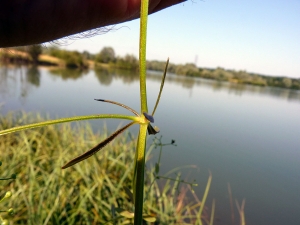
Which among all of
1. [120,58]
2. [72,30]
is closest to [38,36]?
[72,30]

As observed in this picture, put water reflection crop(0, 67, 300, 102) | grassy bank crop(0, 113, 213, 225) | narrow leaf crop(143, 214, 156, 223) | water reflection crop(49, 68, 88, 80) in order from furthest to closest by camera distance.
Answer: water reflection crop(49, 68, 88, 80), water reflection crop(0, 67, 300, 102), grassy bank crop(0, 113, 213, 225), narrow leaf crop(143, 214, 156, 223)

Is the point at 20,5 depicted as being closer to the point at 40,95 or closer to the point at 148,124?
the point at 148,124

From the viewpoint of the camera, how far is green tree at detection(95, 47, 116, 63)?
12.0 m

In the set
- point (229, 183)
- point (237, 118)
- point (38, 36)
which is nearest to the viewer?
point (38, 36)

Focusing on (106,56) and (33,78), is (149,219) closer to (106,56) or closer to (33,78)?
(33,78)

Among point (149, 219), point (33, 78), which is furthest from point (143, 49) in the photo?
point (33, 78)

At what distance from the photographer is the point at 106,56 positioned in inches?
486

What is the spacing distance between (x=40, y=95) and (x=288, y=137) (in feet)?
13.3

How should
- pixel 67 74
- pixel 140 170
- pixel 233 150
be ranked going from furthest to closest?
1. pixel 67 74
2. pixel 233 150
3. pixel 140 170

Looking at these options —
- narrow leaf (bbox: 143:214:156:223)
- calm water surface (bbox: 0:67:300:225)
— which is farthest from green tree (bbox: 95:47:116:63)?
narrow leaf (bbox: 143:214:156:223)

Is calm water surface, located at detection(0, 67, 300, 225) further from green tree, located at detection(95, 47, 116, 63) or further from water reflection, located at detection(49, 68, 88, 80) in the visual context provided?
green tree, located at detection(95, 47, 116, 63)

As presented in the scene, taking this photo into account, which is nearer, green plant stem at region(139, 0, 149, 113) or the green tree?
green plant stem at region(139, 0, 149, 113)

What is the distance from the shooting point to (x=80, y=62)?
12258 mm

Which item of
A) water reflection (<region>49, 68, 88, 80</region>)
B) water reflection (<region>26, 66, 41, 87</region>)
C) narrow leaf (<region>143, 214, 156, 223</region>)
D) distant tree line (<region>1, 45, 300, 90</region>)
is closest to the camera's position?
narrow leaf (<region>143, 214, 156, 223</region>)
